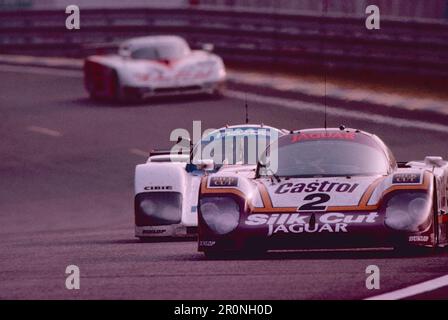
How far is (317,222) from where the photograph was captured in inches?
454

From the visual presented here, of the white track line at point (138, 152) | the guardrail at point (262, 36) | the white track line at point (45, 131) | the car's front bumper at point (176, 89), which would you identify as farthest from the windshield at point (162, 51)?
the white track line at point (138, 152)

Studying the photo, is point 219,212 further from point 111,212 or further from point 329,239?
point 111,212

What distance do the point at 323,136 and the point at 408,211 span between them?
1583 millimetres

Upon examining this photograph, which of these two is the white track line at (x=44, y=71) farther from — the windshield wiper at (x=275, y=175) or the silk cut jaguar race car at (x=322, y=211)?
the silk cut jaguar race car at (x=322, y=211)

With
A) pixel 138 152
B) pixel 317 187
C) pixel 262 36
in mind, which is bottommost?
pixel 138 152

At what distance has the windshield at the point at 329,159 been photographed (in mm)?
12422

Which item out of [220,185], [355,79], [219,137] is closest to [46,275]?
[220,185]

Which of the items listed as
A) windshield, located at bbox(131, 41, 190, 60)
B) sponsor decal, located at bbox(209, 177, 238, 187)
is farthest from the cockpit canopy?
windshield, located at bbox(131, 41, 190, 60)

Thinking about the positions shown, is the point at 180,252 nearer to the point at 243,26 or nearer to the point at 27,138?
the point at 27,138

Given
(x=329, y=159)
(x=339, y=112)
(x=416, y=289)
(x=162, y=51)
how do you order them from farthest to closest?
(x=162, y=51) < (x=339, y=112) < (x=329, y=159) < (x=416, y=289)

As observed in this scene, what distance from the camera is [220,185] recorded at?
11.9 metres

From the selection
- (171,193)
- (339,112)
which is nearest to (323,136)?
(171,193)

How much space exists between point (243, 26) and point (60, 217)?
48.5 ft

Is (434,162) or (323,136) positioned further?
(434,162)
